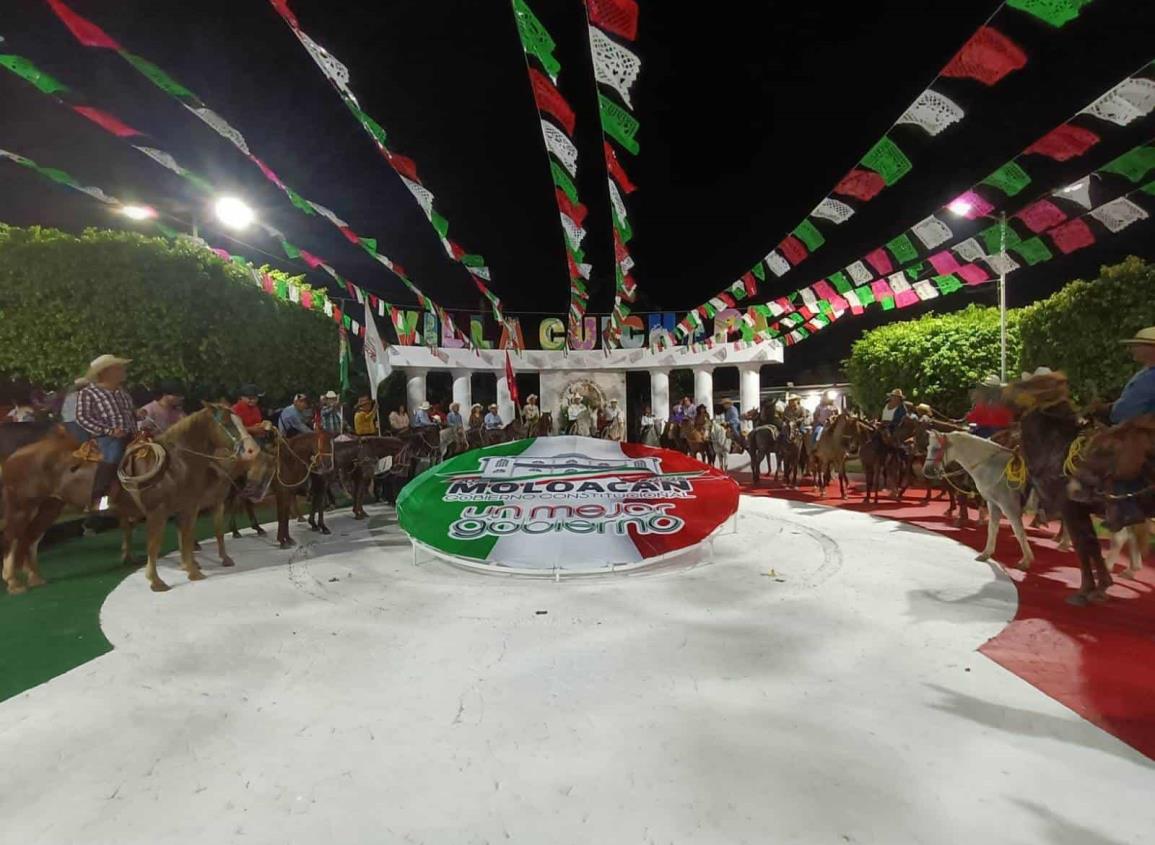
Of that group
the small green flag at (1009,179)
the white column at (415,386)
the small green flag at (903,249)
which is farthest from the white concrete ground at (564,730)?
the white column at (415,386)

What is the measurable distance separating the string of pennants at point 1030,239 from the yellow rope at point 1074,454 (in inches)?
136

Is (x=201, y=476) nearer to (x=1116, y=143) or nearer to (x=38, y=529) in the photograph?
(x=38, y=529)

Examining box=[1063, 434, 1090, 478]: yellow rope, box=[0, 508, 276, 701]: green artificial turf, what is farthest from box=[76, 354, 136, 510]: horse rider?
box=[1063, 434, 1090, 478]: yellow rope

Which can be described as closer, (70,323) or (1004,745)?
(1004,745)

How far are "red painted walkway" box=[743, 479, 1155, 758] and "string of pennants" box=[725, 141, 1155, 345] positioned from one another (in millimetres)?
4276

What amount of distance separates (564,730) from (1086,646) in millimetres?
4090

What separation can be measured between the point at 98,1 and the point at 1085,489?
12.6 metres

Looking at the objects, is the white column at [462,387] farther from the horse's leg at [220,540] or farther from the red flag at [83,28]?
the red flag at [83,28]

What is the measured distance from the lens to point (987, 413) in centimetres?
904

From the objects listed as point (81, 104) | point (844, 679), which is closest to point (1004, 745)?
point (844, 679)

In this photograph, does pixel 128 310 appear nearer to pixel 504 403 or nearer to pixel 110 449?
pixel 110 449

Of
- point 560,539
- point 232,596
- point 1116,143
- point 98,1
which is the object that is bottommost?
point 232,596

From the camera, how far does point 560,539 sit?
6340mm

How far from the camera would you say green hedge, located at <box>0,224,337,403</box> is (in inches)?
382
